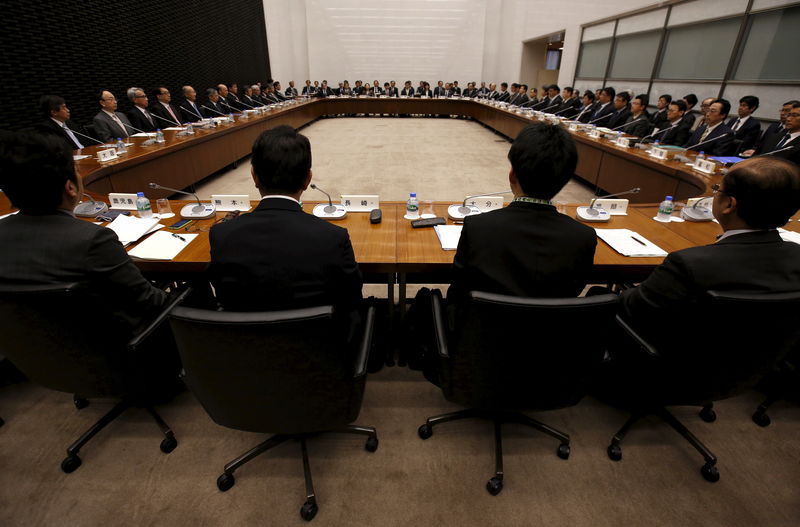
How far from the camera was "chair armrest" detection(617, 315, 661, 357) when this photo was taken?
1.22 m

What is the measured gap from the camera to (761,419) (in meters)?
1.66

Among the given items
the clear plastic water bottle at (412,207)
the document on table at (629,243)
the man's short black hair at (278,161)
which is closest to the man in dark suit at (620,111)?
the document on table at (629,243)

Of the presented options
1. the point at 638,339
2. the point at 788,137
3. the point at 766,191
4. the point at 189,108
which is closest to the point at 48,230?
the point at 638,339

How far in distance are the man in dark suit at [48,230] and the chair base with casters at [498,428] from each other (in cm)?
125

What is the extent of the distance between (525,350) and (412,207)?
1.22 meters

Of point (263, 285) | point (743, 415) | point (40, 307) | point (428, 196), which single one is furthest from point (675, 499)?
point (428, 196)

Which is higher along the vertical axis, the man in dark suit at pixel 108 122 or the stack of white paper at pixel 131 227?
the man in dark suit at pixel 108 122

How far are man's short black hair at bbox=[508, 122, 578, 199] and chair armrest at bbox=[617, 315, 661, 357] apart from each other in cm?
57

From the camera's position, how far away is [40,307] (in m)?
1.01

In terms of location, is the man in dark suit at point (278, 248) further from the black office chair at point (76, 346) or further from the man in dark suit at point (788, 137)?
the man in dark suit at point (788, 137)

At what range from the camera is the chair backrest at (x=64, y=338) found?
3.24 ft

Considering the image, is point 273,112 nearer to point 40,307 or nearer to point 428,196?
point 428,196

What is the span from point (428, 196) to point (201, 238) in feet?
10.2

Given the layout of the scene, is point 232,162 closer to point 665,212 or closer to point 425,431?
point 425,431
